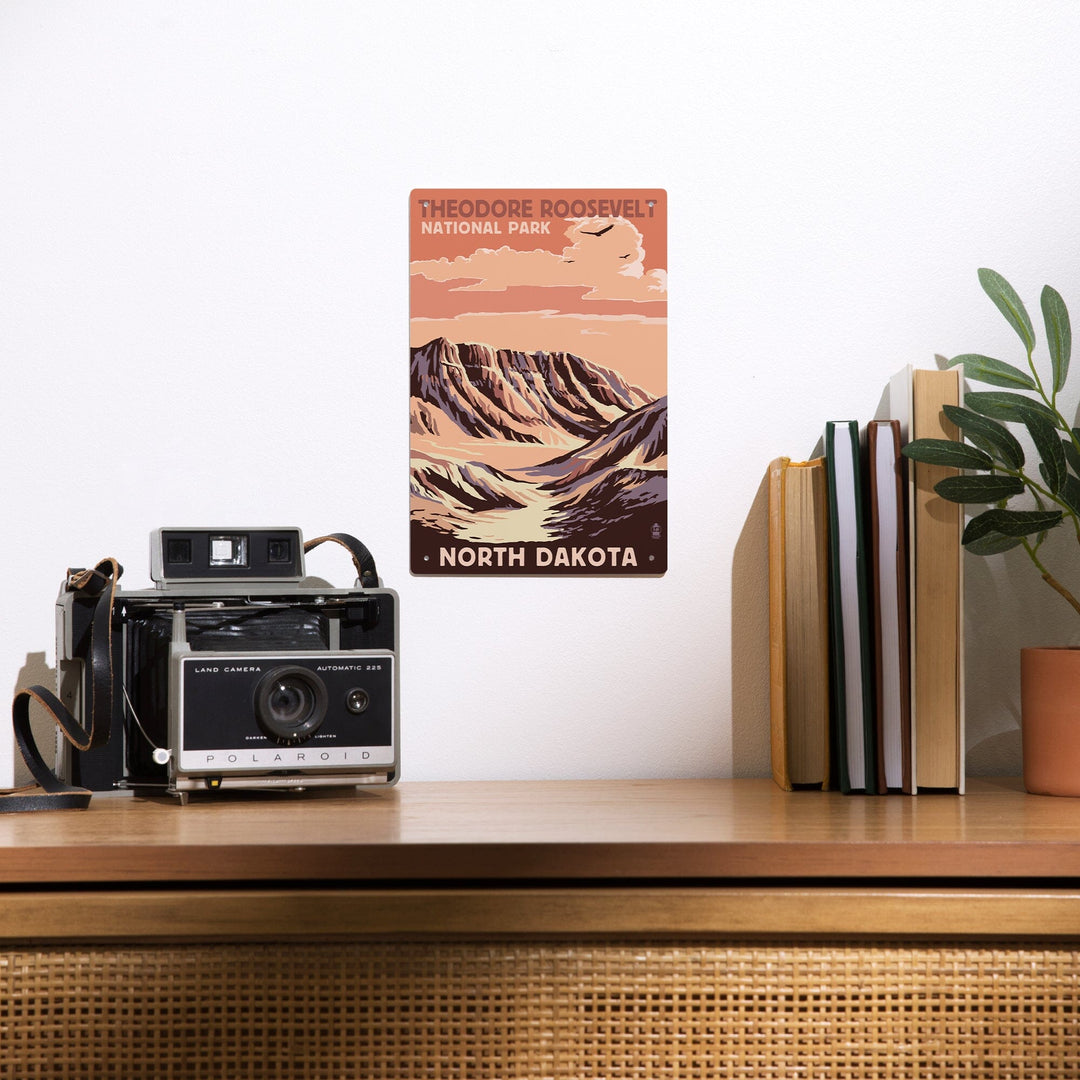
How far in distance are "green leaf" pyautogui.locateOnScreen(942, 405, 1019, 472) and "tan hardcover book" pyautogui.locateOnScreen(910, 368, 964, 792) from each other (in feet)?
0.04

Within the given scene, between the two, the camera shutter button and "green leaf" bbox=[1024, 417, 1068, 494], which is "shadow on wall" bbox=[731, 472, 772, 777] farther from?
the camera shutter button

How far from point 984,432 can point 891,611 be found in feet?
0.63

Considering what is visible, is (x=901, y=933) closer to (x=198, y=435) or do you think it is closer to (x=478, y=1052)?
(x=478, y=1052)

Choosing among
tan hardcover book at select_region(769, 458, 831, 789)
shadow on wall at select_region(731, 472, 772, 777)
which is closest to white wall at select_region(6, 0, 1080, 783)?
shadow on wall at select_region(731, 472, 772, 777)

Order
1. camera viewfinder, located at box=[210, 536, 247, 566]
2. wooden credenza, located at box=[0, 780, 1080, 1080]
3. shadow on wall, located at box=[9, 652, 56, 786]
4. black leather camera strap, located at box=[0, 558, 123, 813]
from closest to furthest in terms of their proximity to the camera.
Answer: wooden credenza, located at box=[0, 780, 1080, 1080]
black leather camera strap, located at box=[0, 558, 123, 813]
camera viewfinder, located at box=[210, 536, 247, 566]
shadow on wall, located at box=[9, 652, 56, 786]

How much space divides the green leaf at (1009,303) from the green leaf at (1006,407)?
0.07 m

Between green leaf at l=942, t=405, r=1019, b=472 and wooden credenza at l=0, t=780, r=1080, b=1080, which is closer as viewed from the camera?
wooden credenza at l=0, t=780, r=1080, b=1080

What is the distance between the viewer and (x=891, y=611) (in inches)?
40.2

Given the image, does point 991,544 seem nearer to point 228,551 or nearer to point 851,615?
point 851,615

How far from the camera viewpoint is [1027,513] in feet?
3.37

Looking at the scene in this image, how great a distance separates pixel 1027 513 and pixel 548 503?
1.64 feet

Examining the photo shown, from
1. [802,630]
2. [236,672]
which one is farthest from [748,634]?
[236,672]

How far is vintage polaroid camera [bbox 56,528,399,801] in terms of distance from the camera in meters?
0.94

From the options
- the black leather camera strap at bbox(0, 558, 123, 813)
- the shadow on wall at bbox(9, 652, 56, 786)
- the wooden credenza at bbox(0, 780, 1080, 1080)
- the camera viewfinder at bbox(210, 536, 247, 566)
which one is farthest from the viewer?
the shadow on wall at bbox(9, 652, 56, 786)
